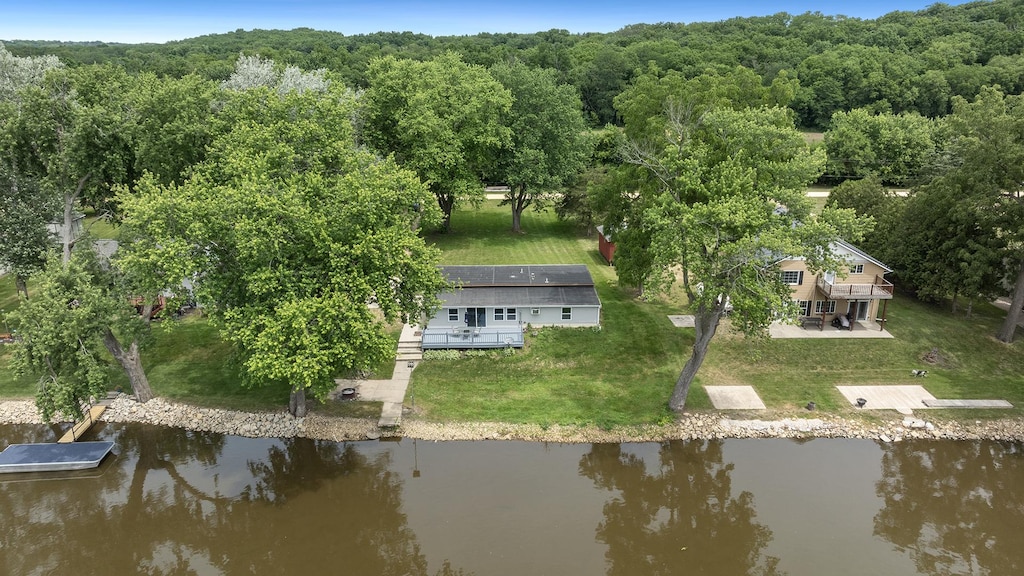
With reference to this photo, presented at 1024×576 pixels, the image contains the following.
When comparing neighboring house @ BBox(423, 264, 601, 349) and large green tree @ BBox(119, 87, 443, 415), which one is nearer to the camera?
large green tree @ BBox(119, 87, 443, 415)

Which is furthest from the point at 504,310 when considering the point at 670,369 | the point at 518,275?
the point at 670,369

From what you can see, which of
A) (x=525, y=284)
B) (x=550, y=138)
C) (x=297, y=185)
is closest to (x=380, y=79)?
(x=550, y=138)

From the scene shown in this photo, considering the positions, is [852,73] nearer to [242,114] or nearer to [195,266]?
[242,114]

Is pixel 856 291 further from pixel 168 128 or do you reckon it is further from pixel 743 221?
pixel 168 128

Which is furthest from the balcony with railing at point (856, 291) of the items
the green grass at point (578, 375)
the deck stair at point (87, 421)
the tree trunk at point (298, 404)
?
the deck stair at point (87, 421)

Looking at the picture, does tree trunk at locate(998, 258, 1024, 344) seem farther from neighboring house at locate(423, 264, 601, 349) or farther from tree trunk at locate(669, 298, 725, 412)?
neighboring house at locate(423, 264, 601, 349)

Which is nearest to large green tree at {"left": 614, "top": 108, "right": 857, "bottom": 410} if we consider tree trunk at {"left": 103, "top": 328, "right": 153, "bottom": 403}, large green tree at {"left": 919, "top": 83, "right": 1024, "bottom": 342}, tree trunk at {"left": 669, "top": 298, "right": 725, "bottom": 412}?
tree trunk at {"left": 669, "top": 298, "right": 725, "bottom": 412}
